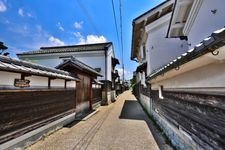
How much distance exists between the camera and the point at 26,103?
573 cm

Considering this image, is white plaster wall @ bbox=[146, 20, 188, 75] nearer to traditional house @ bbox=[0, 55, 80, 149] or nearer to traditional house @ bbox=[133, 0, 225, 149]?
traditional house @ bbox=[133, 0, 225, 149]

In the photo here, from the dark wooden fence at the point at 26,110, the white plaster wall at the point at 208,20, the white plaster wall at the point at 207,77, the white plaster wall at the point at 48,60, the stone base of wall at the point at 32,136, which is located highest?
the white plaster wall at the point at 48,60

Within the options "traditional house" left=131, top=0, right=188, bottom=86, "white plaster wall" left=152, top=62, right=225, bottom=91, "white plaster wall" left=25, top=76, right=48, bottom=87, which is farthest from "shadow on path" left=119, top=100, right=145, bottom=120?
"white plaster wall" left=152, top=62, right=225, bottom=91

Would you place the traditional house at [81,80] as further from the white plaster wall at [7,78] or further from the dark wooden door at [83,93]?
the white plaster wall at [7,78]

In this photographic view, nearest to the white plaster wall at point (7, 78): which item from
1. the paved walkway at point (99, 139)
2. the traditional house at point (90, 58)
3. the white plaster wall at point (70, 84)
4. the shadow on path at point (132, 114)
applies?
the paved walkway at point (99, 139)

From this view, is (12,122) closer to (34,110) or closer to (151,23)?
(34,110)

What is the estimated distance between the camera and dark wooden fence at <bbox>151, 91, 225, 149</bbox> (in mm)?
2754

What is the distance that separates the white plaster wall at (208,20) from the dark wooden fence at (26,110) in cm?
624

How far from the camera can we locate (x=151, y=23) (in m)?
12.8

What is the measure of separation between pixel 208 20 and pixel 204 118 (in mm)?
3733

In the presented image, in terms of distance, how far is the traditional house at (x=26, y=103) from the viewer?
4.68 m

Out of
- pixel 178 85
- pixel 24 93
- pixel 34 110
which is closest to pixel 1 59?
pixel 24 93

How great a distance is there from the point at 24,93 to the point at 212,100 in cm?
525

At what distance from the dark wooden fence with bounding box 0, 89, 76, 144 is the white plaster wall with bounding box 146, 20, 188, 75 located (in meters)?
6.85
